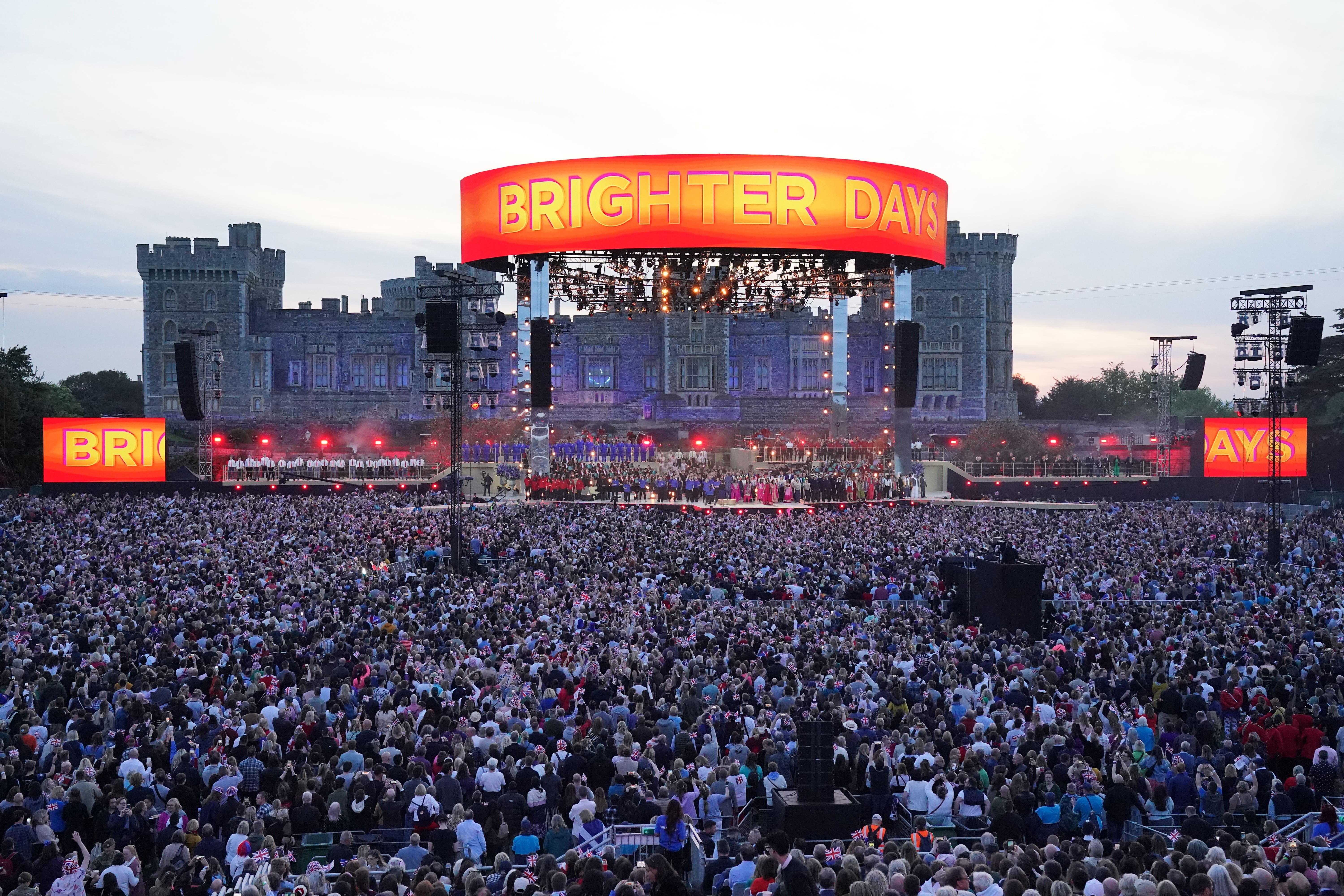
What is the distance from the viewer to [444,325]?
26.3m

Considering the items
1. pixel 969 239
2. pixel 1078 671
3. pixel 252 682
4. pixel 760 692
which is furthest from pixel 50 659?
pixel 969 239

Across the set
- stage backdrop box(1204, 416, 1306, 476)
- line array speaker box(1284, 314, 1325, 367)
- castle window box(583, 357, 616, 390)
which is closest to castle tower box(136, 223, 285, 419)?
castle window box(583, 357, 616, 390)

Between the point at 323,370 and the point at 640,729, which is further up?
the point at 323,370

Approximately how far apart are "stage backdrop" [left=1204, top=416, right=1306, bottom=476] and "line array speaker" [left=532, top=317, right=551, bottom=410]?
26731 millimetres

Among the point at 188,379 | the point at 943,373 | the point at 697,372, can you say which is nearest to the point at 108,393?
the point at 697,372

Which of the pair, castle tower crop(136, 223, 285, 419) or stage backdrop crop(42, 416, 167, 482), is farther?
castle tower crop(136, 223, 285, 419)

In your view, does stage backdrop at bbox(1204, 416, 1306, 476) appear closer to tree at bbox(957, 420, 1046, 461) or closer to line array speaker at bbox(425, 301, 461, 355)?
tree at bbox(957, 420, 1046, 461)

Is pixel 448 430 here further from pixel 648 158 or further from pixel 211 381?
pixel 648 158

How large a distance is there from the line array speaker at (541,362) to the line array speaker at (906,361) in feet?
31.1

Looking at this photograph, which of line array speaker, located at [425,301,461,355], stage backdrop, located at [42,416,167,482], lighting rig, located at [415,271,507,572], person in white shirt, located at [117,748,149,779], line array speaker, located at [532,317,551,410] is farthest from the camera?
stage backdrop, located at [42,416,167,482]

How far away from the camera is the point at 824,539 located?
2861 cm

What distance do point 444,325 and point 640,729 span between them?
53.9ft

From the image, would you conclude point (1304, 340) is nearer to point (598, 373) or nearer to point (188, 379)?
point (188, 379)

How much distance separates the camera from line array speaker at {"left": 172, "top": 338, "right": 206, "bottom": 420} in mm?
42812
